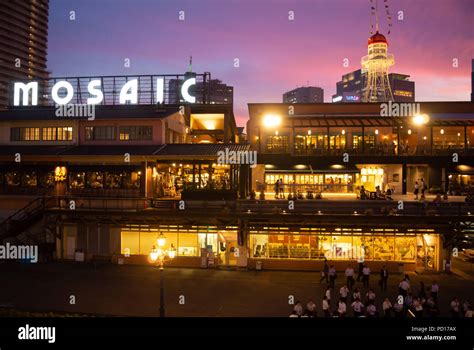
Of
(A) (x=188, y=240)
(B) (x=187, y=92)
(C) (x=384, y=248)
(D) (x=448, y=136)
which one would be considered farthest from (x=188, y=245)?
(D) (x=448, y=136)

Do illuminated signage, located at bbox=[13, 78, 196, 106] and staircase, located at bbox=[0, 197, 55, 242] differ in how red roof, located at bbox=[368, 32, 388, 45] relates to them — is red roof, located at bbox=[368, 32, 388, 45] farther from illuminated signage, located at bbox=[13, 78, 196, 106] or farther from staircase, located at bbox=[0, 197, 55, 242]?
staircase, located at bbox=[0, 197, 55, 242]

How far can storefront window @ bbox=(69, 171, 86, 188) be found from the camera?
34094mm

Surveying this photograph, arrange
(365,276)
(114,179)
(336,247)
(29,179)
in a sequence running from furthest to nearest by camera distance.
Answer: (29,179), (114,179), (336,247), (365,276)

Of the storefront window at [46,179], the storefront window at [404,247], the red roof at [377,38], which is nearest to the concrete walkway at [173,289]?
the storefront window at [404,247]

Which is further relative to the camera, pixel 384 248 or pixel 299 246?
pixel 299 246

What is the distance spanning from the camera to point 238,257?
1126 inches

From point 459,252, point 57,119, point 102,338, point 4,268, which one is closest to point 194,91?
point 57,119

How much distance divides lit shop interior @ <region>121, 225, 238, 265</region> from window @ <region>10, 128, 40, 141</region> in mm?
13830

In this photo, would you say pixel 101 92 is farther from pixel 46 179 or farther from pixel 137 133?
pixel 46 179

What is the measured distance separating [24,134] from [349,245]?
2962 centimetres

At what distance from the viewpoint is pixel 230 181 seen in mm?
32719

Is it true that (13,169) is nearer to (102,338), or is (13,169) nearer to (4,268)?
(4,268)

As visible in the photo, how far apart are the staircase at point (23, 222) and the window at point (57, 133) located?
6260 mm

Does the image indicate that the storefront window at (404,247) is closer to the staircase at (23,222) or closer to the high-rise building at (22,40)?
the staircase at (23,222)
